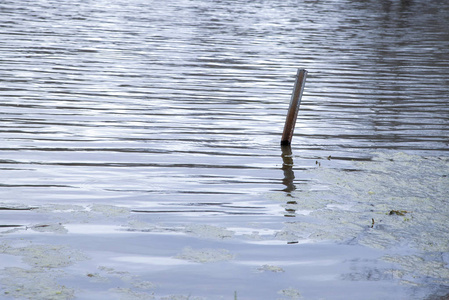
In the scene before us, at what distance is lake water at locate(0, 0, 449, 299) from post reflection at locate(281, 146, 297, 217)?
0.03 meters

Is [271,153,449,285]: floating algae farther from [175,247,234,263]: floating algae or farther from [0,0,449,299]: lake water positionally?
[175,247,234,263]: floating algae

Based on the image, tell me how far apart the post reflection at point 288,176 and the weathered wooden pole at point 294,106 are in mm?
127

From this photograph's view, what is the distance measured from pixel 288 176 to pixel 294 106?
1401mm

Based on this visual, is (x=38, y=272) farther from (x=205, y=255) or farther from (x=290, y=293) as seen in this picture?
(x=290, y=293)

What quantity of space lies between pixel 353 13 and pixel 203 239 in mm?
26787

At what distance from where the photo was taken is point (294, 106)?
864cm

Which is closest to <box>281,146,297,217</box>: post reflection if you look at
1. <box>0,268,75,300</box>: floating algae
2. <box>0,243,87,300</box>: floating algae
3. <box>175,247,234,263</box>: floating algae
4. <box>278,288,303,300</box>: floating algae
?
<box>175,247,234,263</box>: floating algae

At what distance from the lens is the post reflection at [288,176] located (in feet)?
20.9

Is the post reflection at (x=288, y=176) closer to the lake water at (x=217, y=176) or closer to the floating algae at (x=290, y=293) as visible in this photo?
the lake water at (x=217, y=176)

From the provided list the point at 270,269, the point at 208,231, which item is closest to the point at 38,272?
the point at 208,231

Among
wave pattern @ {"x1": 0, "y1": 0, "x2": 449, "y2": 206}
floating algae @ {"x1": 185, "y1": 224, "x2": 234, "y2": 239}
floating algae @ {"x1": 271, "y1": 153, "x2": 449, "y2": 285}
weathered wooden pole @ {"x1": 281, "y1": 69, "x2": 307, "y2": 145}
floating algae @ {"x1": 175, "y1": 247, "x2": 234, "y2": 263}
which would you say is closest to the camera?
floating algae @ {"x1": 175, "y1": 247, "x2": 234, "y2": 263}

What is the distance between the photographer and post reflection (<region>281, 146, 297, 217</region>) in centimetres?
636

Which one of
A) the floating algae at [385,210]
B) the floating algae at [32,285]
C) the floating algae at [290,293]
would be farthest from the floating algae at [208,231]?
the floating algae at [32,285]

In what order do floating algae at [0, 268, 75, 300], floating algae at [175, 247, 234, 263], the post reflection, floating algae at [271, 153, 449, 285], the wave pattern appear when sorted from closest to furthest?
floating algae at [0, 268, 75, 300] < floating algae at [175, 247, 234, 263] < floating algae at [271, 153, 449, 285] < the post reflection < the wave pattern
